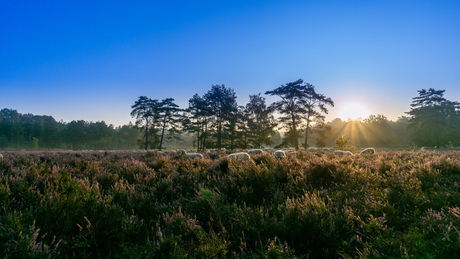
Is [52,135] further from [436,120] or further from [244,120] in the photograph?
[436,120]

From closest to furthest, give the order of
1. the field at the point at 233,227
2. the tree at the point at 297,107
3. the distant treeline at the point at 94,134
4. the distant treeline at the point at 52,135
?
1. the field at the point at 233,227
2. the tree at the point at 297,107
3. the distant treeline at the point at 94,134
4. the distant treeline at the point at 52,135

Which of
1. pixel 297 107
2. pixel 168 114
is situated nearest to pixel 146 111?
pixel 168 114

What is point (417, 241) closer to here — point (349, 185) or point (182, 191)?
point (349, 185)

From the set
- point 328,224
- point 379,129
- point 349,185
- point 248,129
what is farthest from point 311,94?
point 379,129

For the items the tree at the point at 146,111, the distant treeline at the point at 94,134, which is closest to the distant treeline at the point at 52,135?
the distant treeline at the point at 94,134

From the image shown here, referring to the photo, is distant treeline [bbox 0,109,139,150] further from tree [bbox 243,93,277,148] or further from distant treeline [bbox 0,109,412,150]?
tree [bbox 243,93,277,148]

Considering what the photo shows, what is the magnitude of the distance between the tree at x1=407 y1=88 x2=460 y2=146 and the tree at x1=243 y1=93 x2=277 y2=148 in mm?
38948

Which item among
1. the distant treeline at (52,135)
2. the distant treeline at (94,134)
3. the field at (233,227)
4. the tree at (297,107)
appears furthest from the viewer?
the distant treeline at (52,135)

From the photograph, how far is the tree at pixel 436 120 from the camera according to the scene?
44.4 meters

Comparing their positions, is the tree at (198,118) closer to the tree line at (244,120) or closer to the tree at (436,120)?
the tree line at (244,120)

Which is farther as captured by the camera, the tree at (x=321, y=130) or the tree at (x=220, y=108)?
the tree at (x=220, y=108)

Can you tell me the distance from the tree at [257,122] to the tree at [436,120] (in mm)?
38948

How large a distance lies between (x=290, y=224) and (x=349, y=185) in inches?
89.5

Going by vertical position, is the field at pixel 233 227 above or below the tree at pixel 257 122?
below
